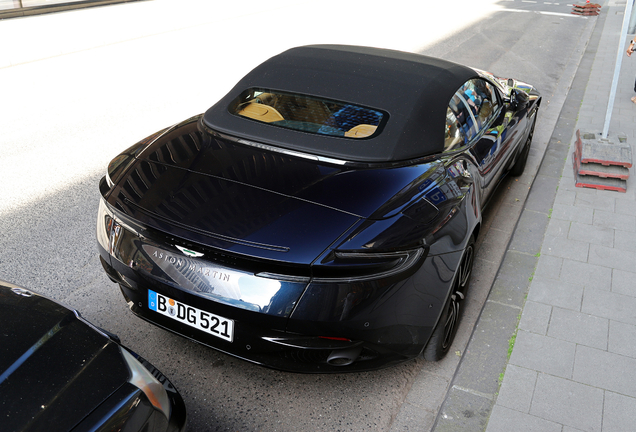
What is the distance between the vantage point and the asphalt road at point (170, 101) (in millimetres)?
2816

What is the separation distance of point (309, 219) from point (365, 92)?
1.16m

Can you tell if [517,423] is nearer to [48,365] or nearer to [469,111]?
[469,111]

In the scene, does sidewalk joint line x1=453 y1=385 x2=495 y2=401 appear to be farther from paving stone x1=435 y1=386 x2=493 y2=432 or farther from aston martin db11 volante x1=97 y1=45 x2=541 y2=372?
aston martin db11 volante x1=97 y1=45 x2=541 y2=372

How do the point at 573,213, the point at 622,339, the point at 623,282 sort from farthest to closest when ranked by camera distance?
the point at 573,213 < the point at 623,282 < the point at 622,339

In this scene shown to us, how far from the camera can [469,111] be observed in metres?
3.56

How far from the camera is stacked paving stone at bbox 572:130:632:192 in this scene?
17.5 feet

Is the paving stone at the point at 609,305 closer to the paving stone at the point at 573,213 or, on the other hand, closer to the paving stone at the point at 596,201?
the paving stone at the point at 573,213

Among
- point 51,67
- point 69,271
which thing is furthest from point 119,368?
point 51,67

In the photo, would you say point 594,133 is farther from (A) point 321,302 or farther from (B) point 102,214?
(B) point 102,214

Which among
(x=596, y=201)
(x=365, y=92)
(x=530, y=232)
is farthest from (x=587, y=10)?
(x=365, y=92)

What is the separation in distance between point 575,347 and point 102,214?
2.78m

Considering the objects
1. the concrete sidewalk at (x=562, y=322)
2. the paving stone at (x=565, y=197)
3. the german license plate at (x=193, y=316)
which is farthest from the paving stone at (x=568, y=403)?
the paving stone at (x=565, y=197)

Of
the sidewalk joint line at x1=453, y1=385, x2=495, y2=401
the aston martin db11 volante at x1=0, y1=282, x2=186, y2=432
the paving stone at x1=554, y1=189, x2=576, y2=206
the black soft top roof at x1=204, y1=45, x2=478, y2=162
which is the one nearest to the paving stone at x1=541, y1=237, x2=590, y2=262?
the paving stone at x1=554, y1=189, x2=576, y2=206

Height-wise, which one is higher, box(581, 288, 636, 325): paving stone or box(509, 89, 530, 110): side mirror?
box(509, 89, 530, 110): side mirror
